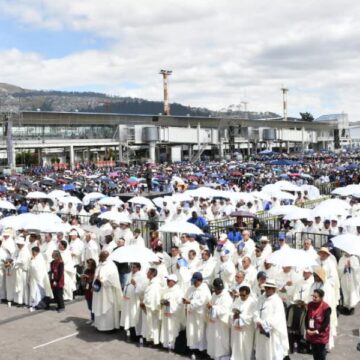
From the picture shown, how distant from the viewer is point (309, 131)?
400 ft

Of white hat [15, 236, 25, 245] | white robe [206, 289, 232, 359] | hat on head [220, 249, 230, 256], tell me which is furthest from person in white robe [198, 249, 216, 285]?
white hat [15, 236, 25, 245]

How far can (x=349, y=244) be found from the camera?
10.2 m

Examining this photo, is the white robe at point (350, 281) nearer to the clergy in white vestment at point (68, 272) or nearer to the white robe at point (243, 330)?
the white robe at point (243, 330)

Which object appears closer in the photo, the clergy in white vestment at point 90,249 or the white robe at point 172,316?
the white robe at point 172,316

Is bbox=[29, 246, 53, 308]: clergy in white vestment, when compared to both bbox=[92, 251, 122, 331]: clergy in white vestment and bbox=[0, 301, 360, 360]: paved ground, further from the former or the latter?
bbox=[92, 251, 122, 331]: clergy in white vestment

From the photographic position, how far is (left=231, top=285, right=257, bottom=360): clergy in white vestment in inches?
325

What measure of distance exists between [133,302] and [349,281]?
445cm

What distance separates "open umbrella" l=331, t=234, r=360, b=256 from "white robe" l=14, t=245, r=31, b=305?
6621mm

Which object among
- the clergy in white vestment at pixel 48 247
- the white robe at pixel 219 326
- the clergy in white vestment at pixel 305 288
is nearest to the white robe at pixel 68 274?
the clergy in white vestment at pixel 48 247

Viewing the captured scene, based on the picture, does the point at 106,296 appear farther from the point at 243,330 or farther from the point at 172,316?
the point at 243,330

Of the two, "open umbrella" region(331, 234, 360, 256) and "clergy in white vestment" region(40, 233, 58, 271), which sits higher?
"open umbrella" region(331, 234, 360, 256)

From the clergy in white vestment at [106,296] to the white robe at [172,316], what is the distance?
1170mm

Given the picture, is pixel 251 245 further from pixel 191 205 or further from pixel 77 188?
pixel 77 188

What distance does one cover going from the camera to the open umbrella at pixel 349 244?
9977 millimetres
